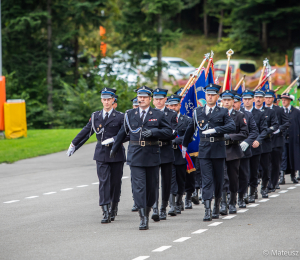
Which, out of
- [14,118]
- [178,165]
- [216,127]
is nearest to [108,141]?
[178,165]

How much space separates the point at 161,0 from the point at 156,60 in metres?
3.27

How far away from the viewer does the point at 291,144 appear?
15.6 metres

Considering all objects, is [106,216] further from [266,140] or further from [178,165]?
[266,140]

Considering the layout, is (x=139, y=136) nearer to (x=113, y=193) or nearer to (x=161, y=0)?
(x=113, y=193)

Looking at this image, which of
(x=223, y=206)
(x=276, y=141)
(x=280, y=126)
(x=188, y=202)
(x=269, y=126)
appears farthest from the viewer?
(x=280, y=126)

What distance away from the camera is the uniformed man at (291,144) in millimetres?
14984

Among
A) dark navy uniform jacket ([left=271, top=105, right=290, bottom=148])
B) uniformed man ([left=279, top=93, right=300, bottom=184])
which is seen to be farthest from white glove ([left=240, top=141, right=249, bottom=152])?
uniformed man ([left=279, top=93, right=300, bottom=184])

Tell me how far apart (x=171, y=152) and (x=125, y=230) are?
5.67 feet

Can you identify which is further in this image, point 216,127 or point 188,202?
point 188,202

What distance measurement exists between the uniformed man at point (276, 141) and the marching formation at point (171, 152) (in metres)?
1.65

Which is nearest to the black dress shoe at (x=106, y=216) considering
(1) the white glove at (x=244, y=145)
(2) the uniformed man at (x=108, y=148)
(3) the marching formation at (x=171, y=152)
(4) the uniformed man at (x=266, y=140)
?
(3) the marching formation at (x=171, y=152)

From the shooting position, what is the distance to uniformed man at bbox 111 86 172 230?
8.95 m

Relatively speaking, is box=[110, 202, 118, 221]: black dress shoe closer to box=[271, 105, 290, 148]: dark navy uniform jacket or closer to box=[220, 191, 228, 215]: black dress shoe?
box=[220, 191, 228, 215]: black dress shoe

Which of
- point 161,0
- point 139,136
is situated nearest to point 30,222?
point 139,136
